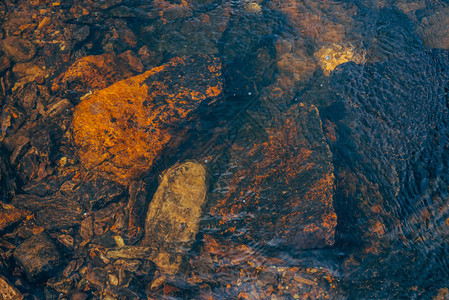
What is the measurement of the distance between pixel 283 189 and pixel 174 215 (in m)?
1.41

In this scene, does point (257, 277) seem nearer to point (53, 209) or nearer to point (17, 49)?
point (53, 209)

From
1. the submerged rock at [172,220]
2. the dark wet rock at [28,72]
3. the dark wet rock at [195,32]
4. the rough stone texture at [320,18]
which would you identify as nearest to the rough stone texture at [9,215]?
the submerged rock at [172,220]

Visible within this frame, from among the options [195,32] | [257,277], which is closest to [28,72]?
[195,32]

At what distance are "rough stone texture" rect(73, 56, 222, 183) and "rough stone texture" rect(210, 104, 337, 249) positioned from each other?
0.99 metres

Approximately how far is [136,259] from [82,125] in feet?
6.37

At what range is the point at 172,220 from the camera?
3.32m

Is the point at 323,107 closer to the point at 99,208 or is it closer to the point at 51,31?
the point at 99,208

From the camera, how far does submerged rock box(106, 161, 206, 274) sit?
328cm

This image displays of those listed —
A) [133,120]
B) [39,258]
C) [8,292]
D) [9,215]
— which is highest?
[133,120]

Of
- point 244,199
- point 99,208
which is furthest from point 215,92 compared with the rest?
point 99,208

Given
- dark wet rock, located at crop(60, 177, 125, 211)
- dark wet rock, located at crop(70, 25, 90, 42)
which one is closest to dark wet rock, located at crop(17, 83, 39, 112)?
dark wet rock, located at crop(70, 25, 90, 42)

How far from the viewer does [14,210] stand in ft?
12.5

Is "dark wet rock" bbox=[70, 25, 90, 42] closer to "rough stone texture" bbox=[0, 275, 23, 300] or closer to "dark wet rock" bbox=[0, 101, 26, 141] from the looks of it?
"dark wet rock" bbox=[0, 101, 26, 141]

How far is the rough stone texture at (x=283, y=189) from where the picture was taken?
10.1 feet
